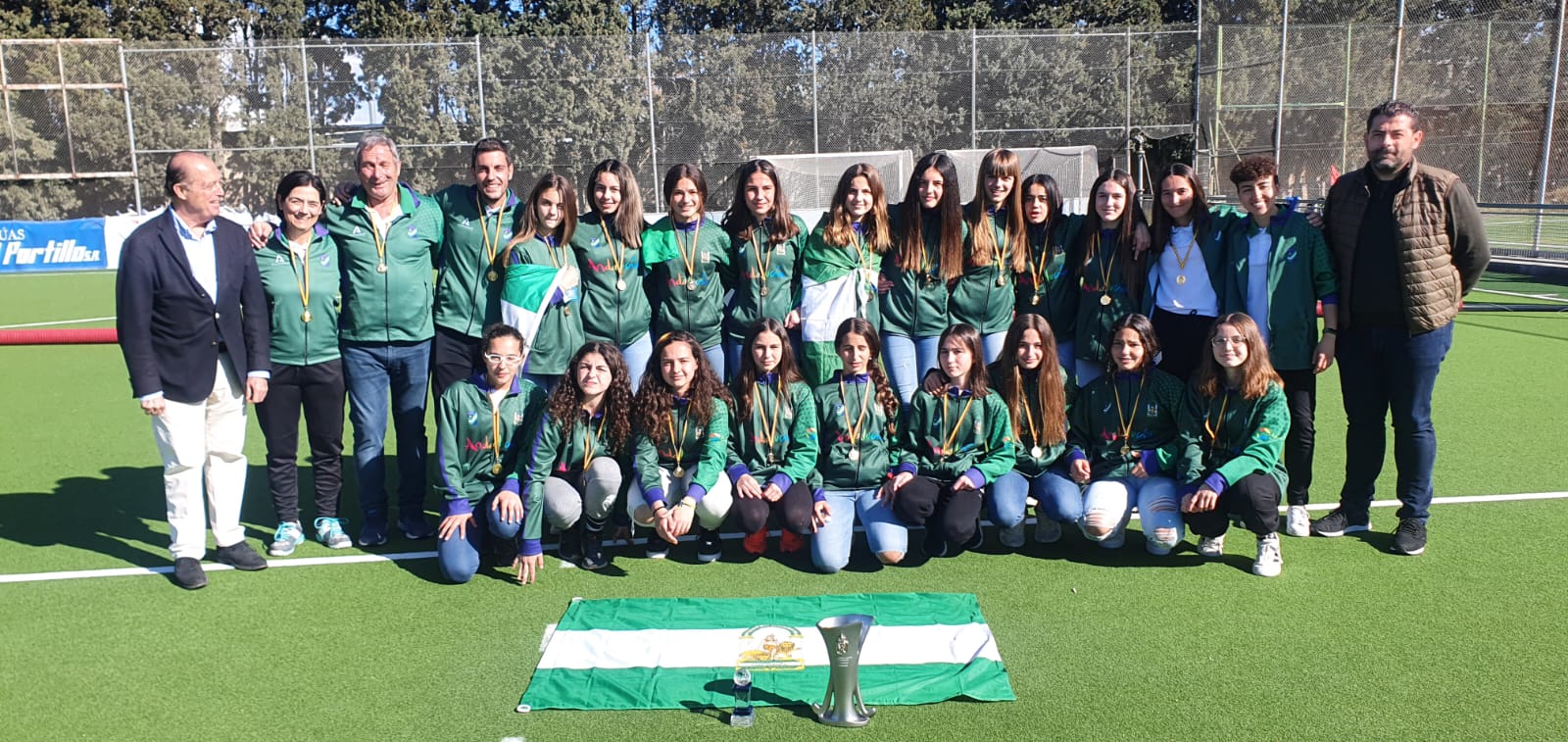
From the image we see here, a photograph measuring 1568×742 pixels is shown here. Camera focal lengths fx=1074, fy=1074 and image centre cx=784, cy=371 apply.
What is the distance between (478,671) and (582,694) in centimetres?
45

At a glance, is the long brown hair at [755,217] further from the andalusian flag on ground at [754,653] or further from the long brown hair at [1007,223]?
the andalusian flag on ground at [754,653]

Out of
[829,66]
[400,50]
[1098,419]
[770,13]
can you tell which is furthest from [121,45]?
[1098,419]

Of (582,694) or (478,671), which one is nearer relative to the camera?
(582,694)

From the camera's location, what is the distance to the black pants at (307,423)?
4.80m

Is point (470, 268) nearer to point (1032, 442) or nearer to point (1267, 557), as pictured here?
point (1032, 442)

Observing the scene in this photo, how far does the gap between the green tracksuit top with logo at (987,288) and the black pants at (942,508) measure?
0.90m

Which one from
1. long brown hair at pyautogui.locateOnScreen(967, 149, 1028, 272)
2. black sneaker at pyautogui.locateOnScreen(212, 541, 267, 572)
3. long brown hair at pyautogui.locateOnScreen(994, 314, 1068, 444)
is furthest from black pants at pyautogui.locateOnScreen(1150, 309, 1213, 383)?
black sneaker at pyautogui.locateOnScreen(212, 541, 267, 572)

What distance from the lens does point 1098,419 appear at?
4.88 meters

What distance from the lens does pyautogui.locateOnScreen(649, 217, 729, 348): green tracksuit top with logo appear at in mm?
5133

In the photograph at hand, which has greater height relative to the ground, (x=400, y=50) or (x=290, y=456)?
(x=400, y=50)

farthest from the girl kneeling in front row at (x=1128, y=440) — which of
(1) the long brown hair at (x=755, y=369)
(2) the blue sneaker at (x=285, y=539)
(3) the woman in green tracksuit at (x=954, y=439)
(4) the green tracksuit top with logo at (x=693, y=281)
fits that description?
(2) the blue sneaker at (x=285, y=539)

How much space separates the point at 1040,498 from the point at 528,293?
2.47 meters

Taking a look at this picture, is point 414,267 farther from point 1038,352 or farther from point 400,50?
point 400,50

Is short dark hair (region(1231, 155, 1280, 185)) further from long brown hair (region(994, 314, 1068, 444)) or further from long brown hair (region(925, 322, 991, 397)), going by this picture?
long brown hair (region(925, 322, 991, 397))
